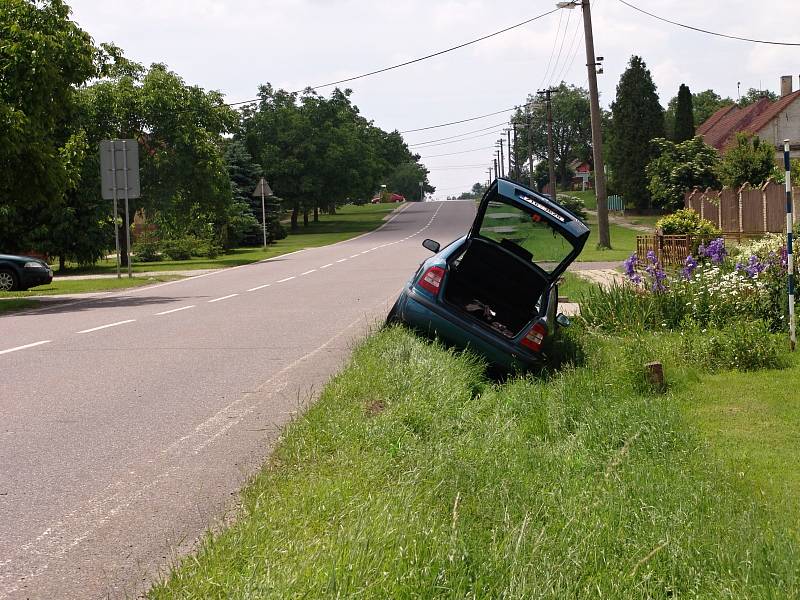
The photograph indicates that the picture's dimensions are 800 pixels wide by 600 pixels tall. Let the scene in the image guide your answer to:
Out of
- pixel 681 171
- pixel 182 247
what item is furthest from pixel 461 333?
pixel 681 171

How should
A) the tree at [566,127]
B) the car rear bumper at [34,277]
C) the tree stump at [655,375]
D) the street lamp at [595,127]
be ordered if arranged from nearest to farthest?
the tree stump at [655,375] → the car rear bumper at [34,277] → the street lamp at [595,127] → the tree at [566,127]

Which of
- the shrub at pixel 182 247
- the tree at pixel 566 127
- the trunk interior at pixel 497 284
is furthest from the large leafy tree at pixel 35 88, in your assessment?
the tree at pixel 566 127

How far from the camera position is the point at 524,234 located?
11.0 meters

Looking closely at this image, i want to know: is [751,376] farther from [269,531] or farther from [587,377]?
[269,531]

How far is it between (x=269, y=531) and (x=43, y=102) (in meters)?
19.0

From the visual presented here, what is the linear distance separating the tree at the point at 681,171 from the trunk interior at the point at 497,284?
49.2 metres

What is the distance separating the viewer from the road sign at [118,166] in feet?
96.2

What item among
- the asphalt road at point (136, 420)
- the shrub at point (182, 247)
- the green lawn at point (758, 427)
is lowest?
the green lawn at point (758, 427)

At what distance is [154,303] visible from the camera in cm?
1961

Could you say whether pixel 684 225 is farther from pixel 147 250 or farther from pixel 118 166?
pixel 147 250

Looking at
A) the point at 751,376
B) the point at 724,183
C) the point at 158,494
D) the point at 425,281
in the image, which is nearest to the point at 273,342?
the point at 425,281

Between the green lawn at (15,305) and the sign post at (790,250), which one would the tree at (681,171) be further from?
the sign post at (790,250)

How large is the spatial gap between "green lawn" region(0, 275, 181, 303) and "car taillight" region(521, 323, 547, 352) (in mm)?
17532

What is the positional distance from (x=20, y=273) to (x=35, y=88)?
26.5ft
